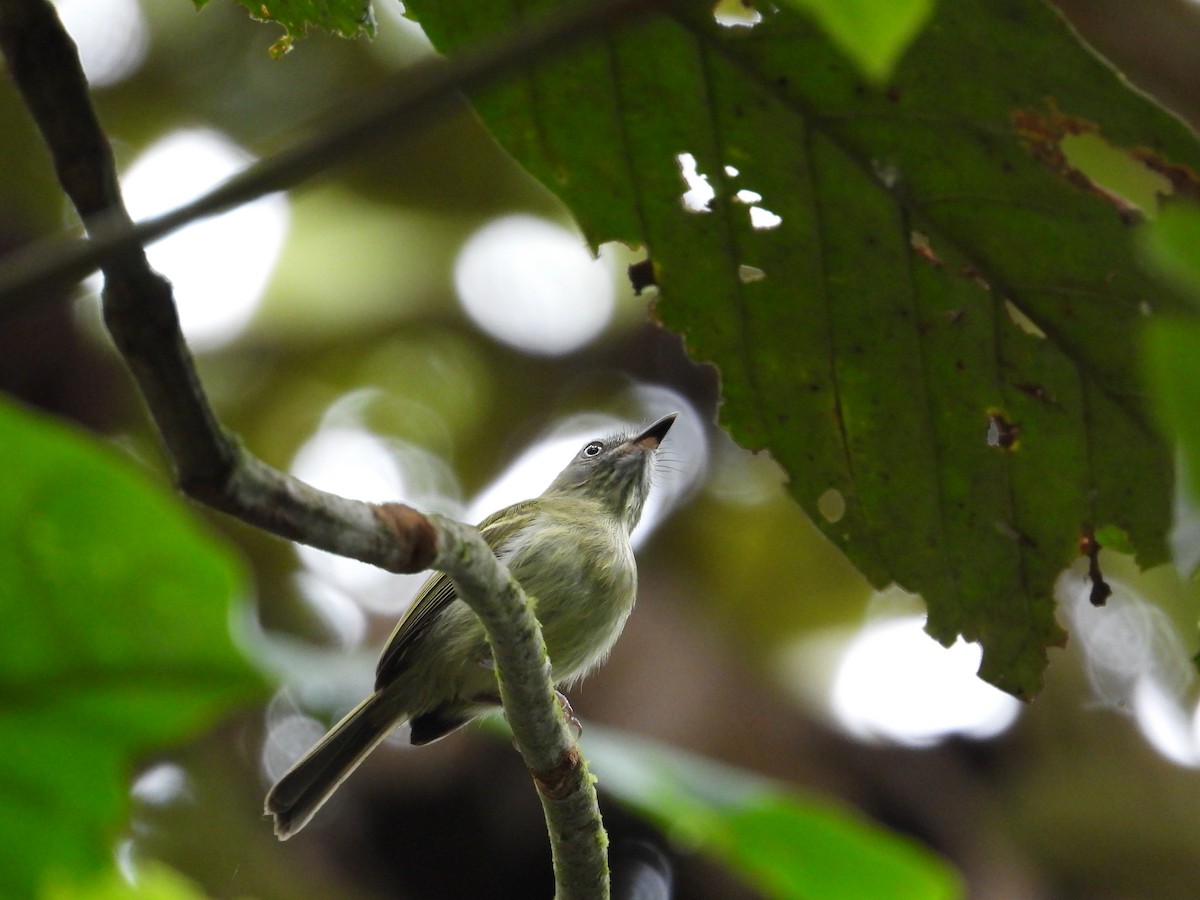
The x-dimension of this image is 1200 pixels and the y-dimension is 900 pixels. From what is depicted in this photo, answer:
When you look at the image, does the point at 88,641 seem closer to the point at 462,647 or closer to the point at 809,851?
the point at 809,851

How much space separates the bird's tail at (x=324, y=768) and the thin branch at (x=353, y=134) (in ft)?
11.9

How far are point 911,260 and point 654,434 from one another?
3.96 metres

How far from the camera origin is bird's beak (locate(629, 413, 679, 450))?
241 inches

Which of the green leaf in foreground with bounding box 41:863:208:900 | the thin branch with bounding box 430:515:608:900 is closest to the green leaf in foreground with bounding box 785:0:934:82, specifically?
the green leaf in foreground with bounding box 41:863:208:900

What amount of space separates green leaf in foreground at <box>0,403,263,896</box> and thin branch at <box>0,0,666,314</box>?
0.47ft

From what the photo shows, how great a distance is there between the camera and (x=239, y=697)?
911 mm

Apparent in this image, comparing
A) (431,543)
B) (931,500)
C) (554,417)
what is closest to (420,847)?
(554,417)

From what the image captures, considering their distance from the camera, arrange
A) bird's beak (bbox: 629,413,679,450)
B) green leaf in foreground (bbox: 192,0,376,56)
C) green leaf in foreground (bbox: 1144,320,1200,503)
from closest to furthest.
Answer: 1. green leaf in foreground (bbox: 1144,320,1200,503)
2. green leaf in foreground (bbox: 192,0,376,56)
3. bird's beak (bbox: 629,413,679,450)

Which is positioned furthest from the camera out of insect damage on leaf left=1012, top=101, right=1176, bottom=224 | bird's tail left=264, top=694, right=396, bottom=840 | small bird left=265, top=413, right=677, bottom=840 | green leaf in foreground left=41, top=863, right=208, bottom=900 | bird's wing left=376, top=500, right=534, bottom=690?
bird's wing left=376, top=500, right=534, bottom=690

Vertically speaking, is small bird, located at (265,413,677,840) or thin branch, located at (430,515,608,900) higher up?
thin branch, located at (430,515,608,900)

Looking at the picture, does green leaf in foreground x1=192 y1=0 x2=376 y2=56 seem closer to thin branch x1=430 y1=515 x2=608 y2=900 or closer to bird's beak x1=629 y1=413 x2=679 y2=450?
thin branch x1=430 y1=515 x2=608 y2=900

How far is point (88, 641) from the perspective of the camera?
1035 mm

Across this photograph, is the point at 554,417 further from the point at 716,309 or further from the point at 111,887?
the point at 111,887

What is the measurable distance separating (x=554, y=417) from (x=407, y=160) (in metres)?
2.03
